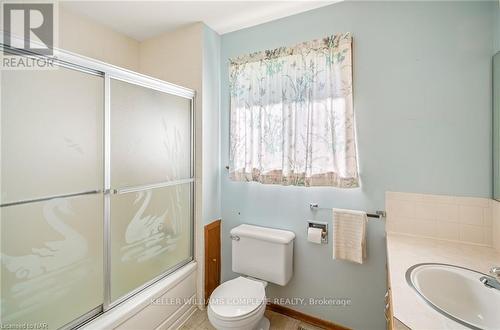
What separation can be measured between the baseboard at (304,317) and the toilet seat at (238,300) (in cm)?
43

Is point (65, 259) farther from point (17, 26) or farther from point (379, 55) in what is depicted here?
point (379, 55)

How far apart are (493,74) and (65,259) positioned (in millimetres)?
2710

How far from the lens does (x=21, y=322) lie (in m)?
1.18

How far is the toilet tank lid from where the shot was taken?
1.81 metres

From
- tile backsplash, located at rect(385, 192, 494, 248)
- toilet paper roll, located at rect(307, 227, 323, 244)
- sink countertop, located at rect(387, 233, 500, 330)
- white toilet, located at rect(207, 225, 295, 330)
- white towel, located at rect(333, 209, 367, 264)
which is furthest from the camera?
toilet paper roll, located at rect(307, 227, 323, 244)

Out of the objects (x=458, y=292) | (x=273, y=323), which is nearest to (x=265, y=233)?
(x=273, y=323)

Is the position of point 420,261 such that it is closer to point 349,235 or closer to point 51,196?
point 349,235

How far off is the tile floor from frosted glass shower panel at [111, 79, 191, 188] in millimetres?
1207

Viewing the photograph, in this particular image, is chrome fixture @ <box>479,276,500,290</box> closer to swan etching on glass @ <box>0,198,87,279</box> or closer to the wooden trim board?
the wooden trim board

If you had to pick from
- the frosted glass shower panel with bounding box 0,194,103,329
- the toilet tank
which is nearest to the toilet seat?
the toilet tank

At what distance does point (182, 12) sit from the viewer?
1888 mm

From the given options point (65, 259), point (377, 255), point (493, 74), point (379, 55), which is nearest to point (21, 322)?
point (65, 259)

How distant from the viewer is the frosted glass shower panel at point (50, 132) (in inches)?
47.2

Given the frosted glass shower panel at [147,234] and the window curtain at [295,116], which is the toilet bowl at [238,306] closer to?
the frosted glass shower panel at [147,234]
